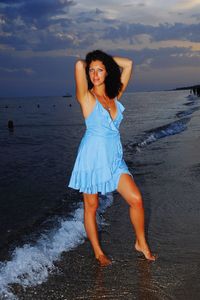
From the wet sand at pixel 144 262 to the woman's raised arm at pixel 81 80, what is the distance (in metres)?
1.83

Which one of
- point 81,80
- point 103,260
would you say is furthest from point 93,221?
point 81,80

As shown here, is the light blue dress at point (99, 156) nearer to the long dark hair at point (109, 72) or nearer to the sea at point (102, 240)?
the long dark hair at point (109, 72)

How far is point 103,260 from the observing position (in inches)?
169

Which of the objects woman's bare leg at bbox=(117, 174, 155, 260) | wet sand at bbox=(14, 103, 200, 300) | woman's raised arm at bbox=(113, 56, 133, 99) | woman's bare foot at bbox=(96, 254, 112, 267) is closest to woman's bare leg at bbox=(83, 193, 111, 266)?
woman's bare foot at bbox=(96, 254, 112, 267)

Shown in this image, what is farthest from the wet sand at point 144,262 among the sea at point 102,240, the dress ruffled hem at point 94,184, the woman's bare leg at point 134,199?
the dress ruffled hem at point 94,184

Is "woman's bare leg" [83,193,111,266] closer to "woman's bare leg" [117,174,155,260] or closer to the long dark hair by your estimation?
"woman's bare leg" [117,174,155,260]

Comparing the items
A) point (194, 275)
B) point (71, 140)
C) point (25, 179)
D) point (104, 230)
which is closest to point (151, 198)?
point (104, 230)

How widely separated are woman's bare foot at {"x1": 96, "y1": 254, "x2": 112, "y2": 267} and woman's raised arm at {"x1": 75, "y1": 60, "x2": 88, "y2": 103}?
175cm

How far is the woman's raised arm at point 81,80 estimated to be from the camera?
3.92 meters

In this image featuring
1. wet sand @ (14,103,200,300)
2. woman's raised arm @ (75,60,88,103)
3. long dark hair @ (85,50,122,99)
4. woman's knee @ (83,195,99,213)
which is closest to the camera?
wet sand @ (14,103,200,300)

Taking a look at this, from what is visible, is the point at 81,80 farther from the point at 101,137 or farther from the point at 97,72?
the point at 101,137

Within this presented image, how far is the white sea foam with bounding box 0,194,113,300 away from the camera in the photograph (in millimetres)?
→ 3961

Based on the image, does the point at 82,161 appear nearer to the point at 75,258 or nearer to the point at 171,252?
the point at 75,258

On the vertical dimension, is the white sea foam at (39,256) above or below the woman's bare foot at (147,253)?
below
